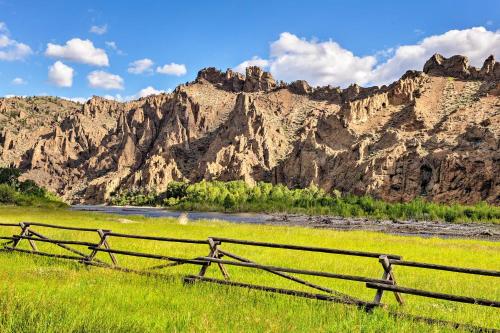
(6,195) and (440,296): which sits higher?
(440,296)

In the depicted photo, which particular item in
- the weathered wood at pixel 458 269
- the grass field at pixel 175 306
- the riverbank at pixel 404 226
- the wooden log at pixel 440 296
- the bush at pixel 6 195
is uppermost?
the weathered wood at pixel 458 269

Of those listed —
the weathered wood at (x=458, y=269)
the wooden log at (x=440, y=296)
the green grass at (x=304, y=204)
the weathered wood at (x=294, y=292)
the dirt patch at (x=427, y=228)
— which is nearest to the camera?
the wooden log at (x=440, y=296)

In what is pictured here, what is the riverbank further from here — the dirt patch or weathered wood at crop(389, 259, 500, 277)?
→ weathered wood at crop(389, 259, 500, 277)

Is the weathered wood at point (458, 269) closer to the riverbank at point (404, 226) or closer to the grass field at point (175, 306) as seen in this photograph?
the grass field at point (175, 306)

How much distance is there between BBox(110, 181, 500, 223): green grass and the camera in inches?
3752

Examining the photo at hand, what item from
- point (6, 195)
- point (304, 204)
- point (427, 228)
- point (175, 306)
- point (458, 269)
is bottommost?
point (427, 228)

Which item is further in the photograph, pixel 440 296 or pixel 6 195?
pixel 6 195

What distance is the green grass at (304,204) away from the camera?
9531cm

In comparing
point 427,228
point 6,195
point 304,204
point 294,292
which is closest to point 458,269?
point 294,292

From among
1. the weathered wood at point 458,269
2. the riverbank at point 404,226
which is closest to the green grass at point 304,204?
the riverbank at point 404,226

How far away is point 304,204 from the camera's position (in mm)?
130125

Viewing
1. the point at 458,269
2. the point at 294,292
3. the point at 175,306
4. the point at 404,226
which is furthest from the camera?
the point at 404,226

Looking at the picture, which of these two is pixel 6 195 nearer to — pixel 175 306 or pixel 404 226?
pixel 404 226

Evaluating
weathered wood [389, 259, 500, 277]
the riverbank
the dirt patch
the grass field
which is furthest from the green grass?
weathered wood [389, 259, 500, 277]
